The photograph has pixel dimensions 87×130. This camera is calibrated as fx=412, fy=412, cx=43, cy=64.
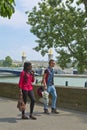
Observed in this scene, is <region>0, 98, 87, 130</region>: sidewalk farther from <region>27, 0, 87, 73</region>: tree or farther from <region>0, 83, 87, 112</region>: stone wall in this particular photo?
<region>27, 0, 87, 73</region>: tree

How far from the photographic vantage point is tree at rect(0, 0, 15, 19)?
4930mm

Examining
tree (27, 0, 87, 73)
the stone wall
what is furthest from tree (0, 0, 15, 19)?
tree (27, 0, 87, 73)

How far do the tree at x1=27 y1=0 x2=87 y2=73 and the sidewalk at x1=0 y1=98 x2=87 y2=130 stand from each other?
1937cm

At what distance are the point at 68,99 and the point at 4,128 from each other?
15.6ft

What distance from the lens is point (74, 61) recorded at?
3419 cm

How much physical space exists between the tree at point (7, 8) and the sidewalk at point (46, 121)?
4407 mm

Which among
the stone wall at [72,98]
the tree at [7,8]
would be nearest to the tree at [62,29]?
the stone wall at [72,98]

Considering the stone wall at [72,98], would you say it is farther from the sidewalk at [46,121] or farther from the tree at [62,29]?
the tree at [62,29]

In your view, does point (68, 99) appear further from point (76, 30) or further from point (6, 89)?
point (76, 30)

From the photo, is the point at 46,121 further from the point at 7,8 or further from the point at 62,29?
the point at 62,29

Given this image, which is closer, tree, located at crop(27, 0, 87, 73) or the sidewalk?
the sidewalk

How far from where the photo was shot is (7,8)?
4.93 meters

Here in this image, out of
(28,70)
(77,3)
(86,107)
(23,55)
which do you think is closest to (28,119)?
(28,70)

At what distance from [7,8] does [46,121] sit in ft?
18.2
